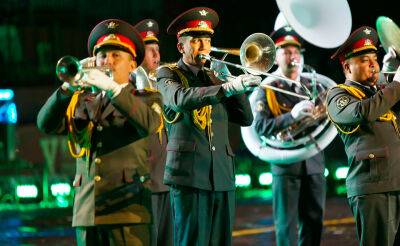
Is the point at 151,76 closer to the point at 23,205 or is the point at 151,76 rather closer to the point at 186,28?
the point at 186,28

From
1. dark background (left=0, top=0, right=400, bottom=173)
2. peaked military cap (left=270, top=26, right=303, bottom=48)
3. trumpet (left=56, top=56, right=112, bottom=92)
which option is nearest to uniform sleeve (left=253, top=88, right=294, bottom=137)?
peaked military cap (left=270, top=26, right=303, bottom=48)

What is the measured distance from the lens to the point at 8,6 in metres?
13.9

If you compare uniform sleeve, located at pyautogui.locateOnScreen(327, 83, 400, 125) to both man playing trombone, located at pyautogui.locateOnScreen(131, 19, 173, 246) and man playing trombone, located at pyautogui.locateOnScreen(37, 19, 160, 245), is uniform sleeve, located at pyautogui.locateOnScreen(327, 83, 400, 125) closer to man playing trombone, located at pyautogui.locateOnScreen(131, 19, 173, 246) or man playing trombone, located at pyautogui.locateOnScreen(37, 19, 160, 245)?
man playing trombone, located at pyautogui.locateOnScreen(131, 19, 173, 246)

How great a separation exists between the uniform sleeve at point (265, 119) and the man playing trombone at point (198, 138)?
1.57 m

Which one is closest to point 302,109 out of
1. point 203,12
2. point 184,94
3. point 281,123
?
point 281,123

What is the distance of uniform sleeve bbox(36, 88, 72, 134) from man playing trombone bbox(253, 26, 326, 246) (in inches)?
122

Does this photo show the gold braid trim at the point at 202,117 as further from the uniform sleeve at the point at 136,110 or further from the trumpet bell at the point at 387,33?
the trumpet bell at the point at 387,33

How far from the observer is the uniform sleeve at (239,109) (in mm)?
5500

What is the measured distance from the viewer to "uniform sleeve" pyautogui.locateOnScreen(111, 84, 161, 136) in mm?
4188

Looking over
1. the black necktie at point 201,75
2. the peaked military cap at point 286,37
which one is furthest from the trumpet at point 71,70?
the peaked military cap at point 286,37

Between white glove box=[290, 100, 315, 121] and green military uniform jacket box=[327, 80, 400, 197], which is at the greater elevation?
white glove box=[290, 100, 315, 121]

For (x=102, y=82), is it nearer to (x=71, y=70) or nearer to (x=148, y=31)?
(x=71, y=70)

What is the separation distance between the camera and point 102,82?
13.5 ft

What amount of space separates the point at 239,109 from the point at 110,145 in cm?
141
